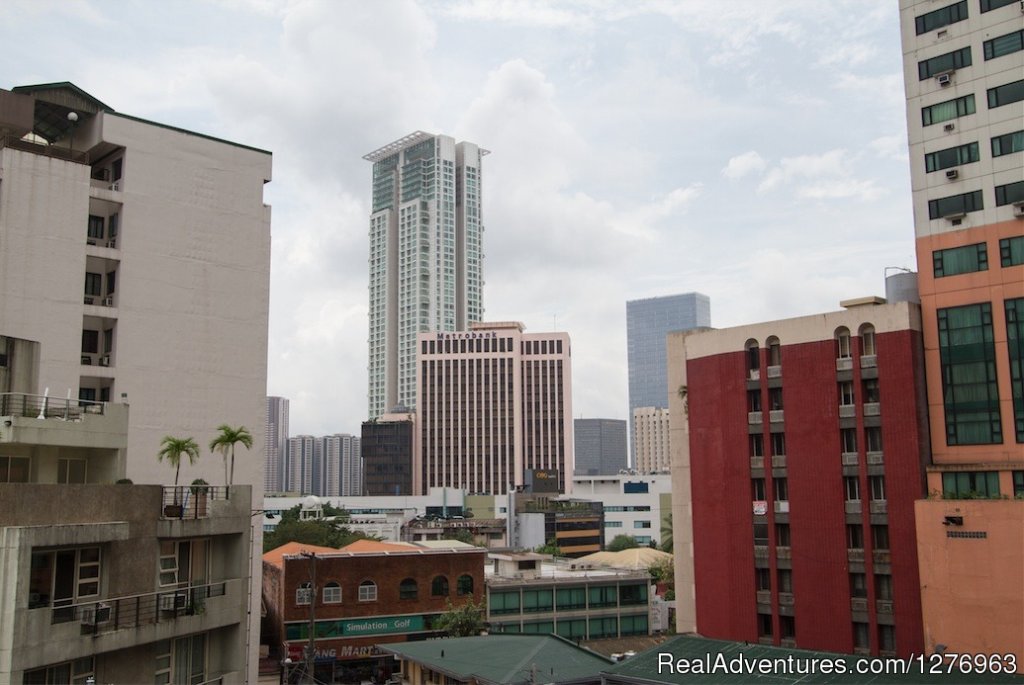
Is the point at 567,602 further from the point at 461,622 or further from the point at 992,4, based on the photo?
the point at 992,4

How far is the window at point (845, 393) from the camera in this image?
179 ft

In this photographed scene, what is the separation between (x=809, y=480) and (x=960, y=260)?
16.0 meters

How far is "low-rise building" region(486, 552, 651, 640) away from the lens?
253 ft

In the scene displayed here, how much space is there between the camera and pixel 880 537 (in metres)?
52.5

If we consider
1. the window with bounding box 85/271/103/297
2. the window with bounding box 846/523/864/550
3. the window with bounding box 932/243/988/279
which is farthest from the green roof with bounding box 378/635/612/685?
the window with bounding box 932/243/988/279

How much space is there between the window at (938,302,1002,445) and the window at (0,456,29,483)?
156 feet

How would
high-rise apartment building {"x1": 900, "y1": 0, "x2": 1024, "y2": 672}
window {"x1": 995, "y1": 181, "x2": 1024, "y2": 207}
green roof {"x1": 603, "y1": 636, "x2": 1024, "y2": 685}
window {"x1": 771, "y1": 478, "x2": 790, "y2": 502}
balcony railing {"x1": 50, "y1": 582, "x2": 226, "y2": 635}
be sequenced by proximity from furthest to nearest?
1. window {"x1": 771, "y1": 478, "x2": 790, "y2": 502}
2. window {"x1": 995, "y1": 181, "x2": 1024, "y2": 207}
3. high-rise apartment building {"x1": 900, "y1": 0, "x2": 1024, "y2": 672}
4. green roof {"x1": 603, "y1": 636, "x2": 1024, "y2": 685}
5. balcony railing {"x1": 50, "y1": 582, "x2": 226, "y2": 635}

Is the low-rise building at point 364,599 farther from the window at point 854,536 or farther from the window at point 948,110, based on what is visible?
the window at point 948,110

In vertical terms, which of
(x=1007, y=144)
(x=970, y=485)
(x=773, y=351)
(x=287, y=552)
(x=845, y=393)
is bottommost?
(x=287, y=552)

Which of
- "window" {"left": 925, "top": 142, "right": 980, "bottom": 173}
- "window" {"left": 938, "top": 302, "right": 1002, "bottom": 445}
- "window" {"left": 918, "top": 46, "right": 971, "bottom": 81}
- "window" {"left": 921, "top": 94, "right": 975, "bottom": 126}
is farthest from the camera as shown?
"window" {"left": 918, "top": 46, "right": 971, "bottom": 81}

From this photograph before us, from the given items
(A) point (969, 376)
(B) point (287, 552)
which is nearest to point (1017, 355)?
(A) point (969, 376)

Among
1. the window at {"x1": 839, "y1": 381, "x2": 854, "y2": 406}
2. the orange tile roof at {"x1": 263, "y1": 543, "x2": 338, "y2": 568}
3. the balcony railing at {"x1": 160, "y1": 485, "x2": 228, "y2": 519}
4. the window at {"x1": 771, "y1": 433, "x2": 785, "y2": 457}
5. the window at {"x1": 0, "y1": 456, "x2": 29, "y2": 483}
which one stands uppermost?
the window at {"x1": 839, "y1": 381, "x2": 854, "y2": 406}

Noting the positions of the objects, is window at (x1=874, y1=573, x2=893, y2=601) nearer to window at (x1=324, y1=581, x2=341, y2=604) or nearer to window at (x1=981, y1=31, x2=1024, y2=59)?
window at (x1=981, y1=31, x2=1024, y2=59)

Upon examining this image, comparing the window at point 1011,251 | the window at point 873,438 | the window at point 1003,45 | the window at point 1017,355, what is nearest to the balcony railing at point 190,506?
the window at point 873,438
